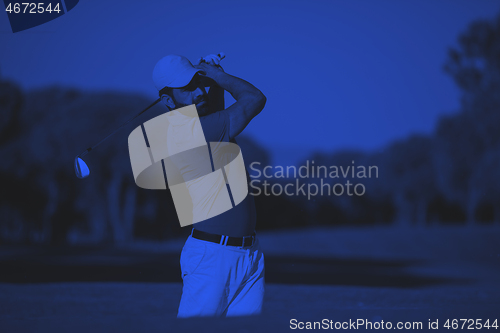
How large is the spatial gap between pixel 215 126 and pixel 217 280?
0.61m

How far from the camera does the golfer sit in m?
2.33

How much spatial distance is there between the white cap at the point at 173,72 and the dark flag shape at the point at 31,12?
496 cm

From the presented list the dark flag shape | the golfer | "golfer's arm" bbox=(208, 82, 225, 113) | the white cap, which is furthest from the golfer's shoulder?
the dark flag shape

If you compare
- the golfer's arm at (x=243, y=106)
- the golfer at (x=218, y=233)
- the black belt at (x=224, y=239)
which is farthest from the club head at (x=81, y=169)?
the golfer's arm at (x=243, y=106)

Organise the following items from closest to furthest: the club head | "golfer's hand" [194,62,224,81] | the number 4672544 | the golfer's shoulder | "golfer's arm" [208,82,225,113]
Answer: the golfer's shoulder → "golfer's hand" [194,62,224,81] → "golfer's arm" [208,82,225,113] → the club head → the number 4672544

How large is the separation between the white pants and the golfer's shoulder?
42 cm

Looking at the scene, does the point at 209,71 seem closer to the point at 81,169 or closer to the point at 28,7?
the point at 81,169

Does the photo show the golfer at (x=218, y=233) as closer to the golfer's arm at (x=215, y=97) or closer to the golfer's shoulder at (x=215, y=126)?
the golfer's shoulder at (x=215, y=126)

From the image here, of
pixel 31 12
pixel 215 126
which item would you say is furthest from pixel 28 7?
pixel 215 126

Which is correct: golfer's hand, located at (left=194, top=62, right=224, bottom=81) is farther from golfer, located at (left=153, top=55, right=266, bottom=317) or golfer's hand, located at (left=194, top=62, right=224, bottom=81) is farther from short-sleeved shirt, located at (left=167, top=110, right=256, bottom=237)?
short-sleeved shirt, located at (left=167, top=110, right=256, bottom=237)

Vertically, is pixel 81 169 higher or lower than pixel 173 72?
lower

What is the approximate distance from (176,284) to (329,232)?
12.4 metres

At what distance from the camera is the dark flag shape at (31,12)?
22.5 ft

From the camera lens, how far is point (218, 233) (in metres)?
2.38
